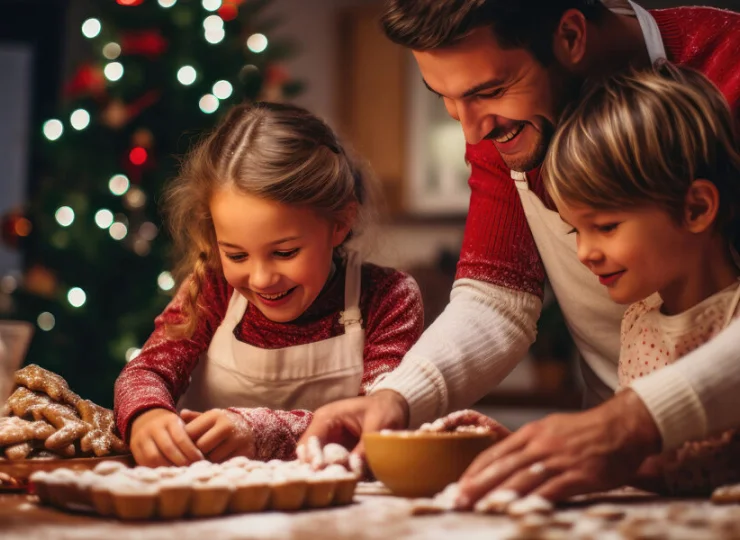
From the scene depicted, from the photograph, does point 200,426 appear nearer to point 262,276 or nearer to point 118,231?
point 262,276

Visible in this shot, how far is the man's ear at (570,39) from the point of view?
128 cm

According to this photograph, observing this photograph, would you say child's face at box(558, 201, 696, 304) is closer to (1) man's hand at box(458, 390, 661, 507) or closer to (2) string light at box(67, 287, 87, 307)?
(1) man's hand at box(458, 390, 661, 507)

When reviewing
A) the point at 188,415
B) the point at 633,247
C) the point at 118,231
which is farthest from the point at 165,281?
the point at 633,247

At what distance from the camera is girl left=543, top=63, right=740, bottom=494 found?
3.77 feet

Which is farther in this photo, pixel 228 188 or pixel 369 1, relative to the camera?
pixel 369 1

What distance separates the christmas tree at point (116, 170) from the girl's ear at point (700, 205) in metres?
2.31

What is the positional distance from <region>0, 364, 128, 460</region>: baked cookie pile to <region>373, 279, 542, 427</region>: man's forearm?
15.5 inches

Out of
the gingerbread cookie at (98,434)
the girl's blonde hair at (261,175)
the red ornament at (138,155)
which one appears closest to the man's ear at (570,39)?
the girl's blonde hair at (261,175)

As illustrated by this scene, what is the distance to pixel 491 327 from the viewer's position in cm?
145

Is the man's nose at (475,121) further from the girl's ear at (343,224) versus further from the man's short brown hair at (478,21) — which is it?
the girl's ear at (343,224)

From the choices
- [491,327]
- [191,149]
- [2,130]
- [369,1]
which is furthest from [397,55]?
[491,327]

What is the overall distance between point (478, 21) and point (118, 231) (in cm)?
232

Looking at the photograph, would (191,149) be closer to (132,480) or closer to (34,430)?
(34,430)

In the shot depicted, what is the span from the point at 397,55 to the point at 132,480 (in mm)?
4688
